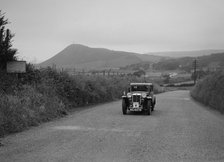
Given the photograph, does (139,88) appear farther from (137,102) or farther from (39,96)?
(39,96)

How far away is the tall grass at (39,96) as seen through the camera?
16.5m

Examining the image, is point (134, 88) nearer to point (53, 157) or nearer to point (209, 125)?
point (209, 125)

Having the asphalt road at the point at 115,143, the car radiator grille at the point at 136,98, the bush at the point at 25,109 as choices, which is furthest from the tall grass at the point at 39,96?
the car radiator grille at the point at 136,98

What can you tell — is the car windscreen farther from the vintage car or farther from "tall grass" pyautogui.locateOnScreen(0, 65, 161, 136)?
"tall grass" pyautogui.locateOnScreen(0, 65, 161, 136)

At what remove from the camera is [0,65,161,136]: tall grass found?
16.5 m

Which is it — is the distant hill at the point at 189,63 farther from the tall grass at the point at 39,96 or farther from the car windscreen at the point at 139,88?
the car windscreen at the point at 139,88

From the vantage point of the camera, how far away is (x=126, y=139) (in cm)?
1353

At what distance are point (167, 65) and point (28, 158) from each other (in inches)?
6665

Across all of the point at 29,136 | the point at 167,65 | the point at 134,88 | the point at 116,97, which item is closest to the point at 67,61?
the point at 167,65

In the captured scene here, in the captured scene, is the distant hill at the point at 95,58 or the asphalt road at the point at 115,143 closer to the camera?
the asphalt road at the point at 115,143

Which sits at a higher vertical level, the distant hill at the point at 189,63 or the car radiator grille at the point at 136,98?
the distant hill at the point at 189,63

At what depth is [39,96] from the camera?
69.7 feet

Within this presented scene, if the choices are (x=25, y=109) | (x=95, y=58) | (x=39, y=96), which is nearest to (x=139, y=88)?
(x=39, y=96)

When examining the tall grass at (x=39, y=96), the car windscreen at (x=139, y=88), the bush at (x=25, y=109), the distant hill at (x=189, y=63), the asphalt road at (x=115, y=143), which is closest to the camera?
the asphalt road at (x=115, y=143)
